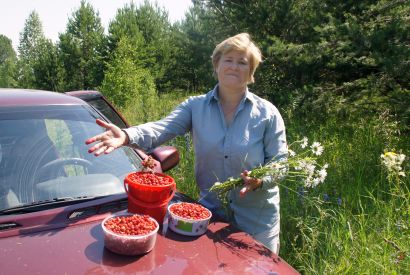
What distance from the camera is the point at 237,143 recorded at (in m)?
2.49

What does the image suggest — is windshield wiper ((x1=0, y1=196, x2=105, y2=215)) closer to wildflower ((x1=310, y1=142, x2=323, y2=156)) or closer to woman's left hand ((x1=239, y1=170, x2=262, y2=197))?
woman's left hand ((x1=239, y1=170, x2=262, y2=197))

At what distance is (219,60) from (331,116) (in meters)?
3.21

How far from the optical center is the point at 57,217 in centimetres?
207

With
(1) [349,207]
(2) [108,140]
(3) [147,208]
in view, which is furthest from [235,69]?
(1) [349,207]

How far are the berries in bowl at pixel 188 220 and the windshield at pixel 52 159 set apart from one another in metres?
0.45

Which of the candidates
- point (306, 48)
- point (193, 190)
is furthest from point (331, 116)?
point (193, 190)

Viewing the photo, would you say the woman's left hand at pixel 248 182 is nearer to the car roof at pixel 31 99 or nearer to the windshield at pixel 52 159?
the windshield at pixel 52 159

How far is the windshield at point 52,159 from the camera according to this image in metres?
2.29

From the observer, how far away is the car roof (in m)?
2.72

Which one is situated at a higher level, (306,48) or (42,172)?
(306,48)

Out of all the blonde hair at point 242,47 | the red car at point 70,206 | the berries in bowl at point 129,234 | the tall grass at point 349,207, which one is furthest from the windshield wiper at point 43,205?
the tall grass at point 349,207

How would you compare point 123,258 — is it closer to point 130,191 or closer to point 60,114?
point 130,191

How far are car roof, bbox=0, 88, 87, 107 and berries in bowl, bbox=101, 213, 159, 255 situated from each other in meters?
1.30

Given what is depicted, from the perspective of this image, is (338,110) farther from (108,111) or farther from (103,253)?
(103,253)
